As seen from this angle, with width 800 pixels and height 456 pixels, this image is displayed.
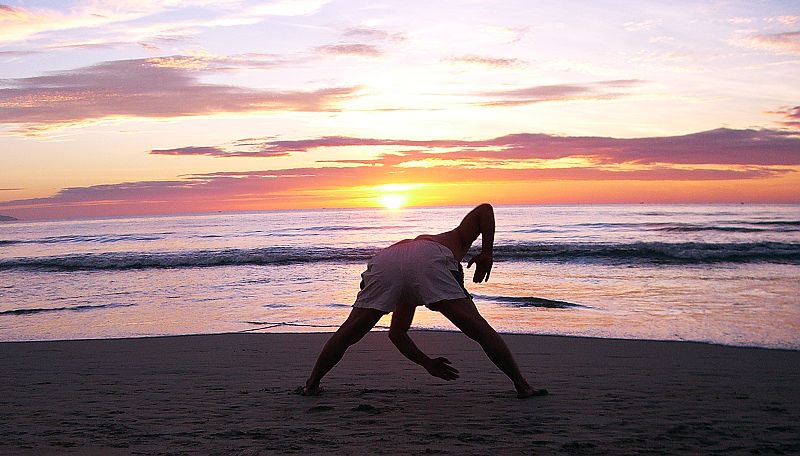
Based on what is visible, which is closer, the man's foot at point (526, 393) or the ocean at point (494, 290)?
the man's foot at point (526, 393)

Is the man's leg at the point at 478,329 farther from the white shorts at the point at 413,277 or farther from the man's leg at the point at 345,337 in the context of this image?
the man's leg at the point at 345,337

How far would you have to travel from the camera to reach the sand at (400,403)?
3.89m

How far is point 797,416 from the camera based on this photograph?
4.44 metres

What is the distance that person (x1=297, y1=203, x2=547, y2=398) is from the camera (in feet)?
15.6

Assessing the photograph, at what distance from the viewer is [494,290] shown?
47.0ft

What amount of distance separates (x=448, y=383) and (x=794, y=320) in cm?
615

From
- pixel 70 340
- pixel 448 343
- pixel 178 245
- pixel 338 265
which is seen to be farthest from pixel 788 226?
pixel 70 340

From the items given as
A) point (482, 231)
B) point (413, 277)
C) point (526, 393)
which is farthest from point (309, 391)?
point (482, 231)

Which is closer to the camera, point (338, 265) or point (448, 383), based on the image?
point (448, 383)

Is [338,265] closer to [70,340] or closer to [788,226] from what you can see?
[70,340]

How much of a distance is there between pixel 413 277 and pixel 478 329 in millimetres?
556

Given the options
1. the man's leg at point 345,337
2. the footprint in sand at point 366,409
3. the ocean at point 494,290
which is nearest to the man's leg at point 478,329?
the man's leg at point 345,337

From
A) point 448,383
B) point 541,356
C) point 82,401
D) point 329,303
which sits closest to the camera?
point 82,401

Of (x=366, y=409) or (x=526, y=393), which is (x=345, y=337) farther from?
(x=526, y=393)
